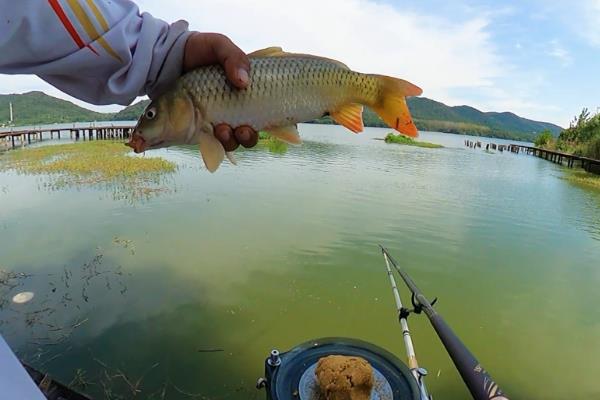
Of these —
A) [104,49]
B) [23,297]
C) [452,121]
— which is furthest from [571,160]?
[452,121]

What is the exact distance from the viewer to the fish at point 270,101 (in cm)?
167

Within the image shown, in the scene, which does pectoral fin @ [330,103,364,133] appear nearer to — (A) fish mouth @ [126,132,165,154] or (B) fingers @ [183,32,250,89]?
(B) fingers @ [183,32,250,89]

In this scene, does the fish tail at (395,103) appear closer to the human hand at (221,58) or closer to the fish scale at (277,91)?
the fish scale at (277,91)

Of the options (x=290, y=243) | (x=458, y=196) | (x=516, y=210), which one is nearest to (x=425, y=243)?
(x=290, y=243)

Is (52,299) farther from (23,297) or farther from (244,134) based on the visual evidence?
(244,134)

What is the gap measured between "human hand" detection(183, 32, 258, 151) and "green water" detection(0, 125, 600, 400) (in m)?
3.44

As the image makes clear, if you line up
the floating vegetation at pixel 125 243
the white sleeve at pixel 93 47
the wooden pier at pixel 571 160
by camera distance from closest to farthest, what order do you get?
the white sleeve at pixel 93 47 → the floating vegetation at pixel 125 243 → the wooden pier at pixel 571 160

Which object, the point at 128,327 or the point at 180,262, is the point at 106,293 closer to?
the point at 128,327

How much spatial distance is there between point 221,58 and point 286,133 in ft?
1.36

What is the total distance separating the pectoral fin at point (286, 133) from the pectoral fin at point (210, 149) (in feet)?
0.75

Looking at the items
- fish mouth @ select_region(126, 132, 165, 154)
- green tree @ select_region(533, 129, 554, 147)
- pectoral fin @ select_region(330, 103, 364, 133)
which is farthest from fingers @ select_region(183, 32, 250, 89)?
green tree @ select_region(533, 129, 554, 147)

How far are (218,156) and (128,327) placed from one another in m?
4.59

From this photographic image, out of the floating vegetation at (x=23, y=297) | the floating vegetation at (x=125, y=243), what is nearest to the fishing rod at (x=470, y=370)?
the floating vegetation at (x=23, y=297)

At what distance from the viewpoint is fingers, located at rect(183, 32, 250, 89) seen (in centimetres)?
164
